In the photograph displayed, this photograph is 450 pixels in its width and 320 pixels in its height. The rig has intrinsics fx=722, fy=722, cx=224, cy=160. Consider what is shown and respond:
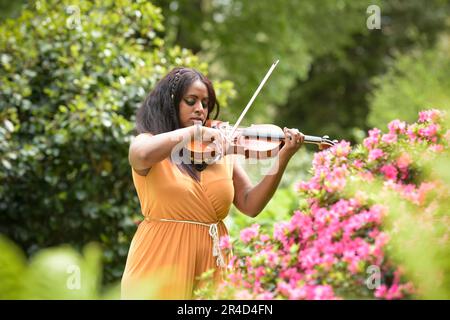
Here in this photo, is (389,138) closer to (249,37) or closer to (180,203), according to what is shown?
(180,203)

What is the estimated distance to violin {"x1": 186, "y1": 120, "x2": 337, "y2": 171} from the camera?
336cm

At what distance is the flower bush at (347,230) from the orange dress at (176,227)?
15.9 inches

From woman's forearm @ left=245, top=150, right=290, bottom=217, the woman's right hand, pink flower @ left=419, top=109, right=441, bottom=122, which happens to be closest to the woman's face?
the woman's right hand

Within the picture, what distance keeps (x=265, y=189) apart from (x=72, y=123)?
8.42 feet

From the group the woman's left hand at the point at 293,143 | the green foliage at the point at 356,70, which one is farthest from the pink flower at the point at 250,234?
the green foliage at the point at 356,70

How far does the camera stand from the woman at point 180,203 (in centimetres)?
319

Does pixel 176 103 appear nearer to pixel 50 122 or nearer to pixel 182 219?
pixel 182 219

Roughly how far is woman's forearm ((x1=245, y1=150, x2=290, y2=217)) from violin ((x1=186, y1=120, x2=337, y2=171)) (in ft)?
0.64

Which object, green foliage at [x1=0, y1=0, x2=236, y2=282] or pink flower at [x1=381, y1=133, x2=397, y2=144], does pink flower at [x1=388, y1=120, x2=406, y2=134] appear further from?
green foliage at [x1=0, y1=0, x2=236, y2=282]

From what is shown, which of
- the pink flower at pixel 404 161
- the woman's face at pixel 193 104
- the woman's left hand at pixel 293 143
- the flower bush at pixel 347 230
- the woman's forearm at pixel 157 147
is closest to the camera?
the flower bush at pixel 347 230

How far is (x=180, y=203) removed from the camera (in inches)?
129

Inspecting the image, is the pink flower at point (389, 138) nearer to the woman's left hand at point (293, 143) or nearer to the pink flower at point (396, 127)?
the pink flower at point (396, 127)

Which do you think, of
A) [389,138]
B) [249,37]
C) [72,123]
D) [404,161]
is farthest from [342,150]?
[249,37]
